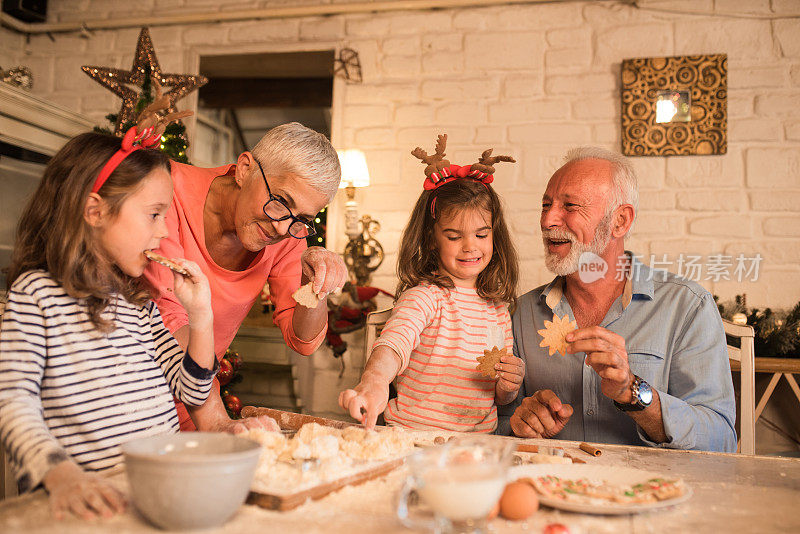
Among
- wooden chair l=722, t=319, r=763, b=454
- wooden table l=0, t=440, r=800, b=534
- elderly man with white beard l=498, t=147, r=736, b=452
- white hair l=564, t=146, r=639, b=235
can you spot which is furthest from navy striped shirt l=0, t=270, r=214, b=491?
wooden chair l=722, t=319, r=763, b=454

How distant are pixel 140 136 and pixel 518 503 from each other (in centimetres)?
117

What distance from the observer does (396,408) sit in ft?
6.91

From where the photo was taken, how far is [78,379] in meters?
1.27

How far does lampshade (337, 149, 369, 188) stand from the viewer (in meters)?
3.66

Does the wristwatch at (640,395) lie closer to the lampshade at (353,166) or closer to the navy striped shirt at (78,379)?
the navy striped shirt at (78,379)

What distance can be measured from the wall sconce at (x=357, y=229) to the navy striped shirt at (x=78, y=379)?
2.30 meters

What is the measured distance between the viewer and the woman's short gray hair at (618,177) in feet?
7.33

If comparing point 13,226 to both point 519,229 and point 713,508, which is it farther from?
point 713,508

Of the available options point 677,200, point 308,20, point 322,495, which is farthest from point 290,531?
point 308,20

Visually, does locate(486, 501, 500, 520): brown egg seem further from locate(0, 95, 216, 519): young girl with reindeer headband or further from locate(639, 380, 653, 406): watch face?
locate(639, 380, 653, 406): watch face

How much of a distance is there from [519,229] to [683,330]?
1.72 meters

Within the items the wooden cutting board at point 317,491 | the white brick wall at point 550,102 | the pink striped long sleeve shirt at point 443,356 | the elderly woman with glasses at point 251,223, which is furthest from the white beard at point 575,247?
the white brick wall at point 550,102

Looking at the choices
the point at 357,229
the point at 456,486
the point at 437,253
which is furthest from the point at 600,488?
the point at 357,229

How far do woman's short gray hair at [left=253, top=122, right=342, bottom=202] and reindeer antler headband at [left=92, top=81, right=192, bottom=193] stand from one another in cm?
34
